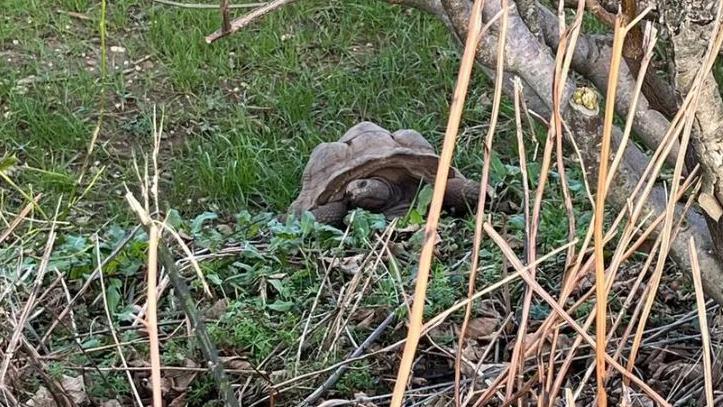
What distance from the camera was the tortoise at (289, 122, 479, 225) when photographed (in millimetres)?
3344

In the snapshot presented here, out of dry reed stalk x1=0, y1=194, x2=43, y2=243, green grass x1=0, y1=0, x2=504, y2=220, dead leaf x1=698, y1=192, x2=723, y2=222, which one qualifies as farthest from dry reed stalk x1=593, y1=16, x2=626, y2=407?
green grass x1=0, y1=0, x2=504, y2=220

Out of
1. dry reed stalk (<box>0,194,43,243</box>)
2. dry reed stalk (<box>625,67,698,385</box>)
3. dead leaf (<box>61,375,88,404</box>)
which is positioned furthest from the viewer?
dead leaf (<box>61,375,88,404</box>)

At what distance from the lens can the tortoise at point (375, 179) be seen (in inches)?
132

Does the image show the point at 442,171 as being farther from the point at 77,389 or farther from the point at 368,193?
the point at 368,193

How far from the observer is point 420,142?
3.49 metres

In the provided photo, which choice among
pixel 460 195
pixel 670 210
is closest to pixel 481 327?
pixel 460 195

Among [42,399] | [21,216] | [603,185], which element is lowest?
[42,399]

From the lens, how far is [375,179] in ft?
11.3

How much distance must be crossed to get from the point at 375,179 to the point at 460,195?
11.7 inches

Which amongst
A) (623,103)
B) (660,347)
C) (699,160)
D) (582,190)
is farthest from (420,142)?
(699,160)

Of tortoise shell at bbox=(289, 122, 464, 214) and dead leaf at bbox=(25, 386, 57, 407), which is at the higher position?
dead leaf at bbox=(25, 386, 57, 407)

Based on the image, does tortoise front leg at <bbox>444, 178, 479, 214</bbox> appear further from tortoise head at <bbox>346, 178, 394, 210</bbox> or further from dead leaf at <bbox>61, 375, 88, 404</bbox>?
dead leaf at <bbox>61, 375, 88, 404</bbox>

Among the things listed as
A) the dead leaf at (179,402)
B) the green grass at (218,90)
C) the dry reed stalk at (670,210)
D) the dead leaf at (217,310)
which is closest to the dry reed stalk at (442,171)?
the dry reed stalk at (670,210)

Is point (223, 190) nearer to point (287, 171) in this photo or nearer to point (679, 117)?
point (287, 171)
